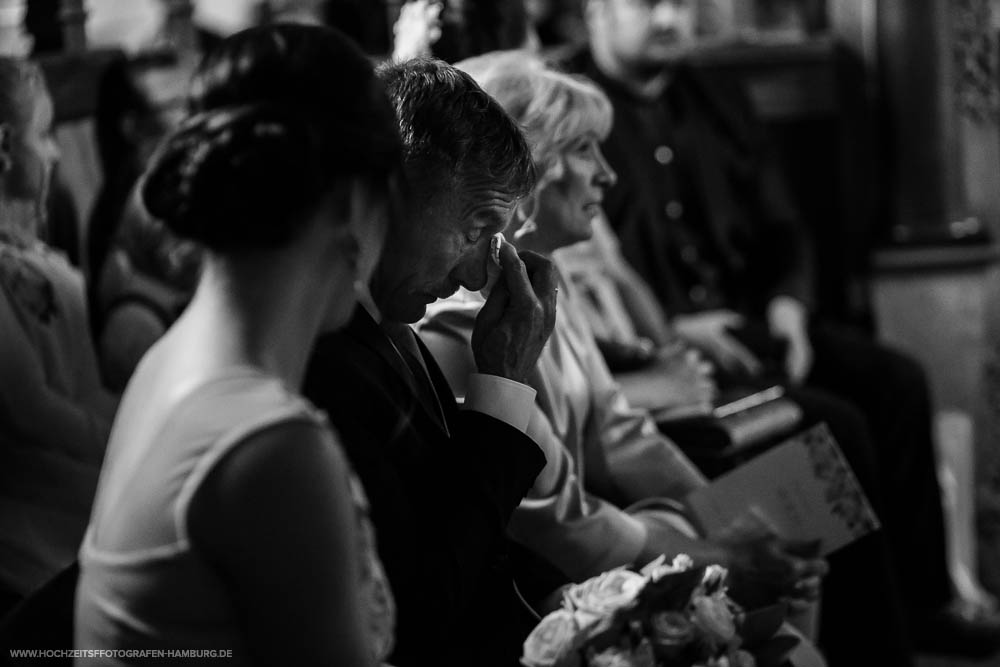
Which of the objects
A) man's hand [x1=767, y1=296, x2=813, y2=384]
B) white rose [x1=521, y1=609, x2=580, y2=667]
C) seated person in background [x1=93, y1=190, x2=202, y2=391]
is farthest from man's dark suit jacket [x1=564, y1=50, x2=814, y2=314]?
white rose [x1=521, y1=609, x2=580, y2=667]

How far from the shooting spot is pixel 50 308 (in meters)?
2.46

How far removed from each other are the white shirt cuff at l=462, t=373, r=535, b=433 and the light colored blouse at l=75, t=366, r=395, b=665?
494 millimetres

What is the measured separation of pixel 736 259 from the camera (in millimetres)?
4832

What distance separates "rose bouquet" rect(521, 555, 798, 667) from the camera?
1.60 meters

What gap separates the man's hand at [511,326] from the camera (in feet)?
5.92

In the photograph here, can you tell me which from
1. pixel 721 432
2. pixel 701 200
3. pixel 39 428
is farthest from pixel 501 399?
pixel 701 200

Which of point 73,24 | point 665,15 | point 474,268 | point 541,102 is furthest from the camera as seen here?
point 665,15

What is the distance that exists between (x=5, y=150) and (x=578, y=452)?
3.88 ft

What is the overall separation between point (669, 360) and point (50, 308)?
145 cm

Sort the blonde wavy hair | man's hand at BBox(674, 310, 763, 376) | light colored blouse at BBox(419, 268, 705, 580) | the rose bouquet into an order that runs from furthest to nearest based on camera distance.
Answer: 1. man's hand at BBox(674, 310, 763, 376)
2. the blonde wavy hair
3. light colored blouse at BBox(419, 268, 705, 580)
4. the rose bouquet

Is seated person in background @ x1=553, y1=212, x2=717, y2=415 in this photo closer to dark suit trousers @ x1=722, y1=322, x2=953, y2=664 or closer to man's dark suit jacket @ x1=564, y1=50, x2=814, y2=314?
dark suit trousers @ x1=722, y1=322, x2=953, y2=664

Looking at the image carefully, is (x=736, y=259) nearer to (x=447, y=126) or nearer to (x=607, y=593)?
(x=447, y=126)

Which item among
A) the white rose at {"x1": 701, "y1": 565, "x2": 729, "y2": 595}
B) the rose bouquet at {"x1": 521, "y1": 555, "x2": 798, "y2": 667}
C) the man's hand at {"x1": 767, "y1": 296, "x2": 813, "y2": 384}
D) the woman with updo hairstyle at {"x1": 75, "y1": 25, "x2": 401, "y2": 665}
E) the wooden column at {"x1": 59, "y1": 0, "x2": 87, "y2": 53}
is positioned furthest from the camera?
the man's hand at {"x1": 767, "y1": 296, "x2": 813, "y2": 384}

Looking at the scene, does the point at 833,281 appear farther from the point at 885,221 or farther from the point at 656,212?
the point at 656,212
